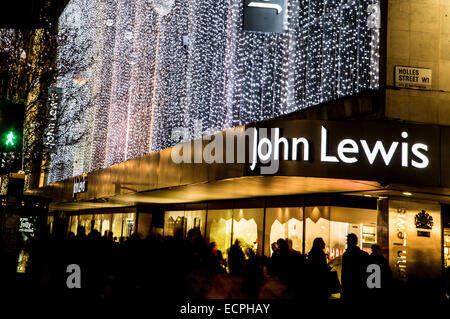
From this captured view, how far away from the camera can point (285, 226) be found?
1429 cm

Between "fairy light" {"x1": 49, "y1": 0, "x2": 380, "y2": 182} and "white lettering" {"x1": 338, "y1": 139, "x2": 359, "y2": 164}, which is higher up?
"fairy light" {"x1": 49, "y1": 0, "x2": 380, "y2": 182}

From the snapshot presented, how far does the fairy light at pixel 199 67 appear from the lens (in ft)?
39.9

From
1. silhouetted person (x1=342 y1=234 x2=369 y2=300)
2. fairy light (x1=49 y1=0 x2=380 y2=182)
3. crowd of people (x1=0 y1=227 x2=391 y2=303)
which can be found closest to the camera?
crowd of people (x1=0 y1=227 x2=391 y2=303)

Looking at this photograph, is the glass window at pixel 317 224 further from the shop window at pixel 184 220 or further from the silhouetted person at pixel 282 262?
the shop window at pixel 184 220

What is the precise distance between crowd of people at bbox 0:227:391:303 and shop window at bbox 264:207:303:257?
3.51m

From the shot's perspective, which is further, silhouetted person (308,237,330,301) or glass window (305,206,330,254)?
glass window (305,206,330,254)

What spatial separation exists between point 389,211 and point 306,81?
12.7 ft

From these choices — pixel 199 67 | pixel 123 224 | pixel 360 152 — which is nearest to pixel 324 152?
pixel 360 152

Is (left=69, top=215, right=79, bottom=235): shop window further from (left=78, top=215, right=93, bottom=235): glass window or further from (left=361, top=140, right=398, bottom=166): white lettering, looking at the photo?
(left=361, top=140, right=398, bottom=166): white lettering

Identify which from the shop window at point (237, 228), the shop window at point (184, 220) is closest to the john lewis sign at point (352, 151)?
the shop window at point (237, 228)

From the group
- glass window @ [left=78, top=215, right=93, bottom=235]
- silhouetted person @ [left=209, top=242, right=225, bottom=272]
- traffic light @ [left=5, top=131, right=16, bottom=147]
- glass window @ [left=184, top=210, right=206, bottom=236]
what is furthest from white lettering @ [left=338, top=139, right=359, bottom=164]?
glass window @ [left=78, top=215, right=93, bottom=235]

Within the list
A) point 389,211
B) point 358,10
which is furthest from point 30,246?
point 358,10

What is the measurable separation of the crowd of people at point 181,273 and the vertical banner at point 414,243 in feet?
7.04

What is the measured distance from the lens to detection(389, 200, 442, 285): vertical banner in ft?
36.6
